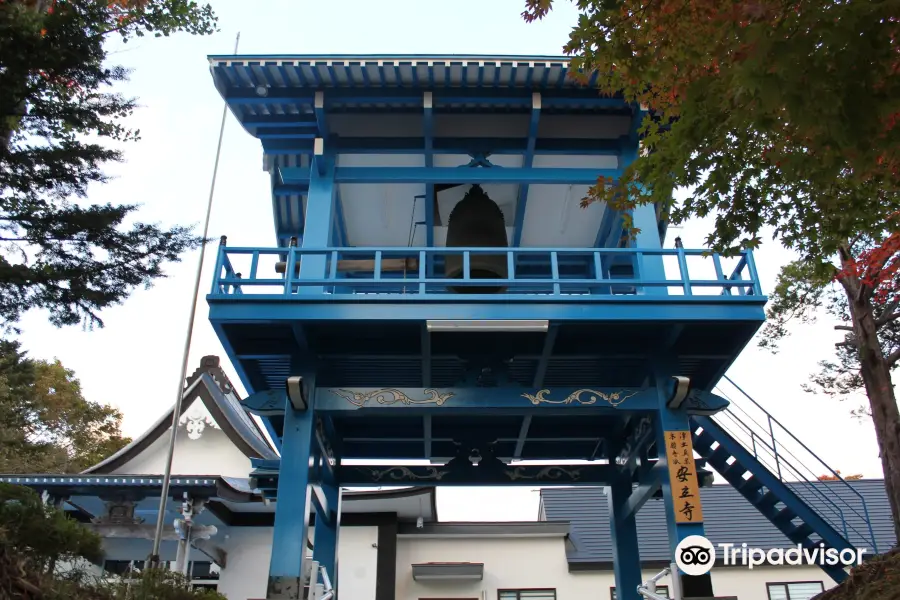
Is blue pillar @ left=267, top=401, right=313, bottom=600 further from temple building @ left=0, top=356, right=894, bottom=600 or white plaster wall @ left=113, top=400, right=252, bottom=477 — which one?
white plaster wall @ left=113, top=400, right=252, bottom=477

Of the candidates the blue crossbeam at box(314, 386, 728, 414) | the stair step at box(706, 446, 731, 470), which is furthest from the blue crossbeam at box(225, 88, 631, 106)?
the stair step at box(706, 446, 731, 470)

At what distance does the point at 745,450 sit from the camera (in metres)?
12.7

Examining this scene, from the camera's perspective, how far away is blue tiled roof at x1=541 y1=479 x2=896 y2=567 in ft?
62.4

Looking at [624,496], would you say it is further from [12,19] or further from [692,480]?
[12,19]

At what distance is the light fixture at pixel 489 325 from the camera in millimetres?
9961

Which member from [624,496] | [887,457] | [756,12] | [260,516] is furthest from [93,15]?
[887,457]

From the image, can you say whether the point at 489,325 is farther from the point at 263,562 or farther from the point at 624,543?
the point at 263,562

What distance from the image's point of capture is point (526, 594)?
18141 mm

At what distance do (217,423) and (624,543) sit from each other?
12.7 meters

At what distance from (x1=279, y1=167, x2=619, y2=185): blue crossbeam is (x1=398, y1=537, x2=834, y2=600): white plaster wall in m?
9.61

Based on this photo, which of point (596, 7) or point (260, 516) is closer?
point (596, 7)

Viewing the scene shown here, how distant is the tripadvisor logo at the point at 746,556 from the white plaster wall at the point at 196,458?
1246cm

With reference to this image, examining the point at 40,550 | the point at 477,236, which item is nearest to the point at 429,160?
the point at 477,236

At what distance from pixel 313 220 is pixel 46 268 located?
4680mm
